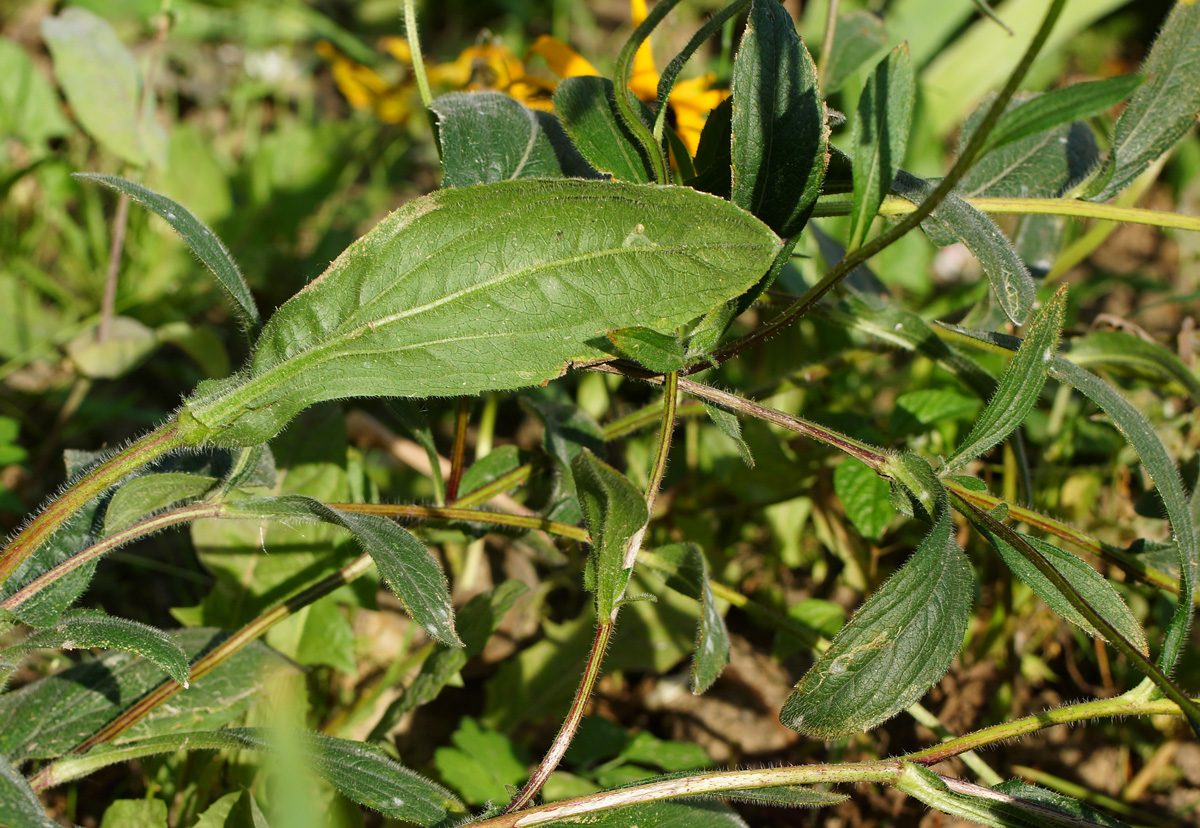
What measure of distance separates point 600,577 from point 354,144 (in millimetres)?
2128

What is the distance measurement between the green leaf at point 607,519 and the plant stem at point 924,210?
191mm

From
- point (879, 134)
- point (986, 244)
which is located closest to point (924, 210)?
point (879, 134)

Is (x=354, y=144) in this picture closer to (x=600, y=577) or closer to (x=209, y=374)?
(x=209, y=374)

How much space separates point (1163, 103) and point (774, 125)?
1.74 feet

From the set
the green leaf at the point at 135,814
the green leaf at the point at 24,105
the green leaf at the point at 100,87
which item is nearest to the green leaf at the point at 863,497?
the green leaf at the point at 135,814

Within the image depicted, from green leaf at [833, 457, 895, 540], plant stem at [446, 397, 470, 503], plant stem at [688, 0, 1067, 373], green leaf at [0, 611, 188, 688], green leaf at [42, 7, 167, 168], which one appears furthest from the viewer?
green leaf at [42, 7, 167, 168]

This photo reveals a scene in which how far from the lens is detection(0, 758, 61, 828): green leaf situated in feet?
2.39

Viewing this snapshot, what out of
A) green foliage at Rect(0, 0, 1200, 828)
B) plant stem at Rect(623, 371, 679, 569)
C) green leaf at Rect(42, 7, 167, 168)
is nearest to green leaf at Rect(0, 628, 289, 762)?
green foliage at Rect(0, 0, 1200, 828)

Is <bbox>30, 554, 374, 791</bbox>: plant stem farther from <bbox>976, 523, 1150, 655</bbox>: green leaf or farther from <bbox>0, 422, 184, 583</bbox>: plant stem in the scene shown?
<bbox>976, 523, 1150, 655</bbox>: green leaf

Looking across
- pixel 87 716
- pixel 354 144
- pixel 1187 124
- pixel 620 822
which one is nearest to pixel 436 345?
pixel 620 822

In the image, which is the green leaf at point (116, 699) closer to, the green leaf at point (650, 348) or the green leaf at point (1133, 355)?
the green leaf at point (650, 348)

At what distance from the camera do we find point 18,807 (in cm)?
73

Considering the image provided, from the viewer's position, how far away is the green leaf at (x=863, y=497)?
1.27m

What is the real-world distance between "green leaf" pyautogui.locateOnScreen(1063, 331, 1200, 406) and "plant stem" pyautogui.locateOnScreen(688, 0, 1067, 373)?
2.16ft
